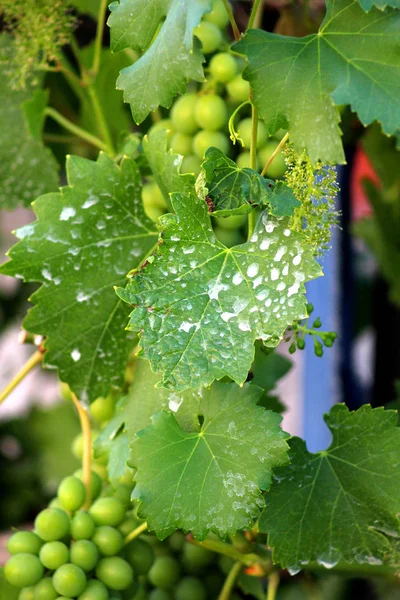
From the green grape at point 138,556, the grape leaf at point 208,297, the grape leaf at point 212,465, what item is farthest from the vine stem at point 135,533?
the grape leaf at point 208,297

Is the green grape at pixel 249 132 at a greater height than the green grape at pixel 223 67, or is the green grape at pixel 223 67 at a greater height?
the green grape at pixel 223 67

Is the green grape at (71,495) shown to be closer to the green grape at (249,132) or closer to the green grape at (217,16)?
the green grape at (249,132)

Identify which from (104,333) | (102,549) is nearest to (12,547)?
(102,549)

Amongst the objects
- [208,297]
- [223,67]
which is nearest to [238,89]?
[223,67]

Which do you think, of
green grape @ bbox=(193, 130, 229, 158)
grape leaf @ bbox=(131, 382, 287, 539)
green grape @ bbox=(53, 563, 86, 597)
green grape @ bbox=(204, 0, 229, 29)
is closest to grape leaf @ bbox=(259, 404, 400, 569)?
grape leaf @ bbox=(131, 382, 287, 539)

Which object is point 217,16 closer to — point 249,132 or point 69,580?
point 249,132

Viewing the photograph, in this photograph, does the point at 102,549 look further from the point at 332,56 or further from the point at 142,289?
the point at 332,56

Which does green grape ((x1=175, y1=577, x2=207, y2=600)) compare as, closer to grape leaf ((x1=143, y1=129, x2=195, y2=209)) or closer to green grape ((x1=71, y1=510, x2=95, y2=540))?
green grape ((x1=71, y1=510, x2=95, y2=540))
